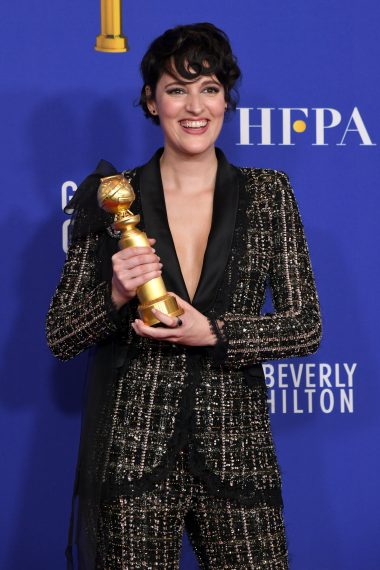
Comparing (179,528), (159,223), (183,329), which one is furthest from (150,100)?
(179,528)

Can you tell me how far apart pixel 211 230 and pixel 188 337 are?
0.23 m

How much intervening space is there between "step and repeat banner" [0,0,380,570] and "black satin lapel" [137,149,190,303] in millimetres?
622

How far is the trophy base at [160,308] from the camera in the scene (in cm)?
154

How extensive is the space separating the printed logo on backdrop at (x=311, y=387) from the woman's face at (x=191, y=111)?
0.86 metres

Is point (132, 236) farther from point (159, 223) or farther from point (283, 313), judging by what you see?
point (283, 313)

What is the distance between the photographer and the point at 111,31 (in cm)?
228

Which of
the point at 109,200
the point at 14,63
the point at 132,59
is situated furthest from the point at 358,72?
the point at 109,200

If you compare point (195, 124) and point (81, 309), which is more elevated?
point (195, 124)

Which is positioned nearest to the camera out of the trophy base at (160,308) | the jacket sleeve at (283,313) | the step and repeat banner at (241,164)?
the trophy base at (160,308)

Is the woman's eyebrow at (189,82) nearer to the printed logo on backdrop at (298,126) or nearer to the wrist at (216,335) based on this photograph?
the wrist at (216,335)

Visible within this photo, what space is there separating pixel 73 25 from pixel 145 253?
1.03 m

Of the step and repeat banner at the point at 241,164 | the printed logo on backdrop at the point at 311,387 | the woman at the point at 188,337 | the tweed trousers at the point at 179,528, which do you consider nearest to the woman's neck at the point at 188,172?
the woman at the point at 188,337

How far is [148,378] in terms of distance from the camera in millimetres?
1675

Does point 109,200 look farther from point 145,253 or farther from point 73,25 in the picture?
point 73,25
